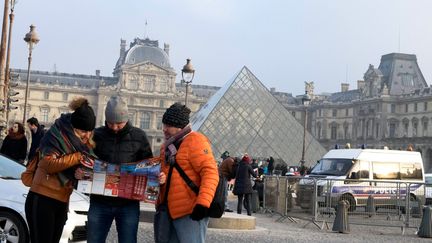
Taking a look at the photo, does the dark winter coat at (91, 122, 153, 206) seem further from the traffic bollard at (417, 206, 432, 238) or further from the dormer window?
the dormer window

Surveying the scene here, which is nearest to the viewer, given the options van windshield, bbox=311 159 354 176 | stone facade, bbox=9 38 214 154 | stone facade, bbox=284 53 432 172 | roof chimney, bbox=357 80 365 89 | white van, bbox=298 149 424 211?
white van, bbox=298 149 424 211

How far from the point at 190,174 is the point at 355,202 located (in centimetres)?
927

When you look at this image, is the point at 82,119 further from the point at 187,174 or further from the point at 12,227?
the point at 12,227

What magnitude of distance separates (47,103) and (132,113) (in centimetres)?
1139

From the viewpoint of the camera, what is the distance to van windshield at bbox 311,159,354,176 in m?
15.6

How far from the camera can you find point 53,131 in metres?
4.43

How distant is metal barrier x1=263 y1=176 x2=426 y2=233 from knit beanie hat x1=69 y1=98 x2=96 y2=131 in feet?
25.4

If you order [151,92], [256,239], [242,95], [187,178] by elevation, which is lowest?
[256,239]

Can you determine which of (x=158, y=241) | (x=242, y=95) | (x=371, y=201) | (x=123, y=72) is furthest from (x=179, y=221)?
(x=123, y=72)

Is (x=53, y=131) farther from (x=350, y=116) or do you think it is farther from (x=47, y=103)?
(x=47, y=103)

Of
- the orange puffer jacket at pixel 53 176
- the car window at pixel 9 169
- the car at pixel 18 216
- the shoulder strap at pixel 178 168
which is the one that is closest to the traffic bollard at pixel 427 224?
the car at pixel 18 216

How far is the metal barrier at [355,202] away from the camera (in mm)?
11836

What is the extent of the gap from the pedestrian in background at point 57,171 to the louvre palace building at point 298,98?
232 feet

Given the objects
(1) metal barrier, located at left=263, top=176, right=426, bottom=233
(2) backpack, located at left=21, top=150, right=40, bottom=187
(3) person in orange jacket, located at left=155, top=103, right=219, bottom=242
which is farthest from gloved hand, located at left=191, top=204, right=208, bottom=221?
(1) metal barrier, located at left=263, top=176, right=426, bottom=233
